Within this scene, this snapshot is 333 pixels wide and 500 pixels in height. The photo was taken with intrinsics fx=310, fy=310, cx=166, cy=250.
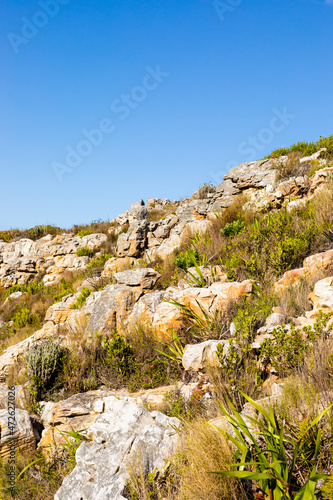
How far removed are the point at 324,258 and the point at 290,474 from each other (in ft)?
13.4

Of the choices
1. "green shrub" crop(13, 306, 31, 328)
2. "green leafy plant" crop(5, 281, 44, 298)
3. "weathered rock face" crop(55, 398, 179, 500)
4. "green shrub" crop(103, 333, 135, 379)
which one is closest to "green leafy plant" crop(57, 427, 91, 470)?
"weathered rock face" crop(55, 398, 179, 500)

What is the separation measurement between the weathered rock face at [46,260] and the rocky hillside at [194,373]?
16.3ft

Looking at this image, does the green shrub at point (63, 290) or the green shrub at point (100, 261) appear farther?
the green shrub at point (100, 261)

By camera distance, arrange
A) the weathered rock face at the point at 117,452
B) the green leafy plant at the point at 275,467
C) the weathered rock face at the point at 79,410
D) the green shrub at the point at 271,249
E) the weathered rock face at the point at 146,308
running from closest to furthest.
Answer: the green leafy plant at the point at 275,467 < the weathered rock face at the point at 117,452 < the weathered rock face at the point at 79,410 < the green shrub at the point at 271,249 < the weathered rock face at the point at 146,308

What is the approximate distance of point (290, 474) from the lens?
86.4 inches

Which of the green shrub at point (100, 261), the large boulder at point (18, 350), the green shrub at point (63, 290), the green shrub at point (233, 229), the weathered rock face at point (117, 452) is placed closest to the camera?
the weathered rock face at point (117, 452)

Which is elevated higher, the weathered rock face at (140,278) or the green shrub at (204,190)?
the green shrub at (204,190)

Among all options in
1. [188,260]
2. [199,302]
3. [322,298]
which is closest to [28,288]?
[188,260]

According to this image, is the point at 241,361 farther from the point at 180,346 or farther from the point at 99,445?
the point at 99,445

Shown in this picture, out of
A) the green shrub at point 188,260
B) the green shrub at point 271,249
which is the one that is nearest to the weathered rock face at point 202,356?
the green shrub at point 271,249

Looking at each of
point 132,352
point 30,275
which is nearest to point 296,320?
point 132,352

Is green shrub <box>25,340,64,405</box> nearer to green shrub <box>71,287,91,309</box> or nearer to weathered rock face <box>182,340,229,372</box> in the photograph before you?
weathered rock face <box>182,340,229,372</box>

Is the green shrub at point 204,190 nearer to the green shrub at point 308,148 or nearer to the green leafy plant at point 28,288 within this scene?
the green shrub at point 308,148

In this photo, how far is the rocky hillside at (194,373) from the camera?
2455 millimetres
